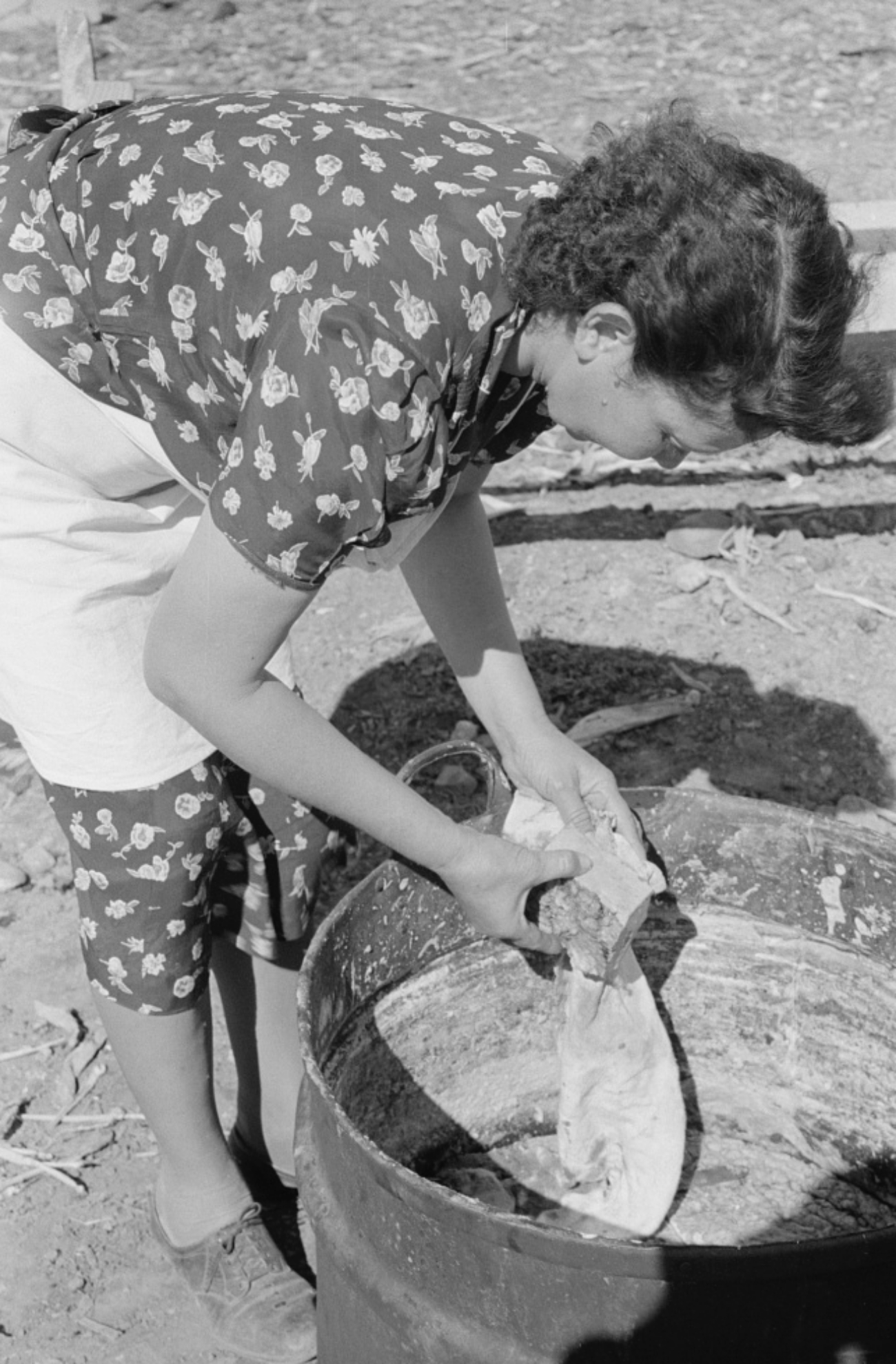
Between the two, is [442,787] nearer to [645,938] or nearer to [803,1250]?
[645,938]

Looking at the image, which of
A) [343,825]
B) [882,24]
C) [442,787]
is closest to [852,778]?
[442,787]

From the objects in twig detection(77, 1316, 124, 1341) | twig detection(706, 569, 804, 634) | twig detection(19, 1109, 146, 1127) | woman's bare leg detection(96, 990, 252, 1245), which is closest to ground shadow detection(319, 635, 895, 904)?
twig detection(706, 569, 804, 634)

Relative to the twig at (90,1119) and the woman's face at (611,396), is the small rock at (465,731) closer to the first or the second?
the twig at (90,1119)

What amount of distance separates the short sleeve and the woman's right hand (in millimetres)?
434

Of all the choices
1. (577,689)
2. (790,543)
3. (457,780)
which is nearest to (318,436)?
(457,780)

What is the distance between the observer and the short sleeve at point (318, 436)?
1508 mm

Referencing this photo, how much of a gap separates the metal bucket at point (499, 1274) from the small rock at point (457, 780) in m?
1.34

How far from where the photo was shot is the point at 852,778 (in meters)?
3.49

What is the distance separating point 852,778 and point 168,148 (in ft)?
7.66

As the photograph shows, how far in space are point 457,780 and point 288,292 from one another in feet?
6.81

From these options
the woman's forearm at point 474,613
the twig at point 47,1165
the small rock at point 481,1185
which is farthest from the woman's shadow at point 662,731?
the twig at point 47,1165

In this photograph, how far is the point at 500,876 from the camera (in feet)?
6.02

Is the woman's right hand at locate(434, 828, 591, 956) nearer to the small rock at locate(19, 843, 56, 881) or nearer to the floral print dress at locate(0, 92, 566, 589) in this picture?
the floral print dress at locate(0, 92, 566, 589)

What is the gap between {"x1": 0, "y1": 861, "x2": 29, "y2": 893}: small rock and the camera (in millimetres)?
3279
